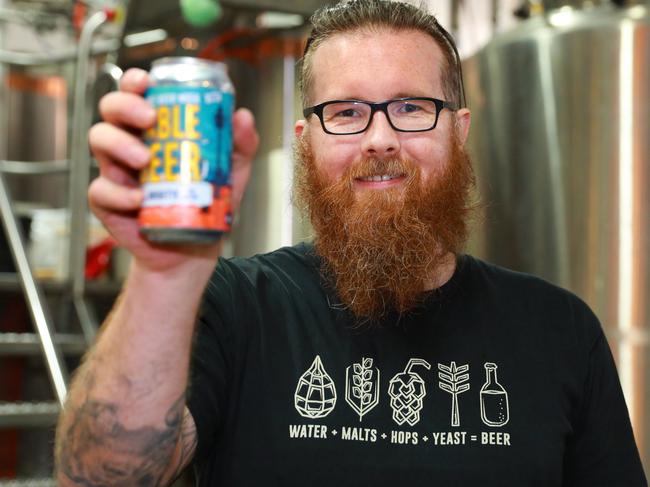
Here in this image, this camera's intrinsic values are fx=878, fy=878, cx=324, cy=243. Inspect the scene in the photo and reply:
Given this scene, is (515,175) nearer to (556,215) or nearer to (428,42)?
(556,215)

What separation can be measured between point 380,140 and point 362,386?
391 millimetres

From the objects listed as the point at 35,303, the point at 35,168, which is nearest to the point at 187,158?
the point at 35,303

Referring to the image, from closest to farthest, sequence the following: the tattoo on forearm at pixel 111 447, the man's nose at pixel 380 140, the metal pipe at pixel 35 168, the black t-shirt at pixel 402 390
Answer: the tattoo on forearm at pixel 111 447, the black t-shirt at pixel 402 390, the man's nose at pixel 380 140, the metal pipe at pixel 35 168

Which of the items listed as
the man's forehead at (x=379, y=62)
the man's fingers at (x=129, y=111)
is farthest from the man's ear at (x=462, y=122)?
the man's fingers at (x=129, y=111)

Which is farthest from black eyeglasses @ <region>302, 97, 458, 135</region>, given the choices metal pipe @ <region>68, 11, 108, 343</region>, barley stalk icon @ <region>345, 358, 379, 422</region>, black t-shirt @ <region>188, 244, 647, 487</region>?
metal pipe @ <region>68, 11, 108, 343</region>

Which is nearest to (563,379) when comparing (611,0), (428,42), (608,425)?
(608,425)

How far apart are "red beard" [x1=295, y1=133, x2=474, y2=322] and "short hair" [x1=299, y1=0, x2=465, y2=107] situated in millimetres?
166

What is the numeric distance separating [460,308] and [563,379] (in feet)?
0.65

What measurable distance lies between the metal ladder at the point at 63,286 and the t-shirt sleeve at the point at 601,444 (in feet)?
5.67

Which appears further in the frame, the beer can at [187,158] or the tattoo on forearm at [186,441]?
the tattoo on forearm at [186,441]

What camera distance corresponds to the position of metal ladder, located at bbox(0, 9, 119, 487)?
2846 millimetres

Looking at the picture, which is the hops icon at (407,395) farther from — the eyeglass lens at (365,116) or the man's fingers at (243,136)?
the man's fingers at (243,136)

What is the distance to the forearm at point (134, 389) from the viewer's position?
0.96 metres

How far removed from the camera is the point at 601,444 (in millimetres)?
1411
